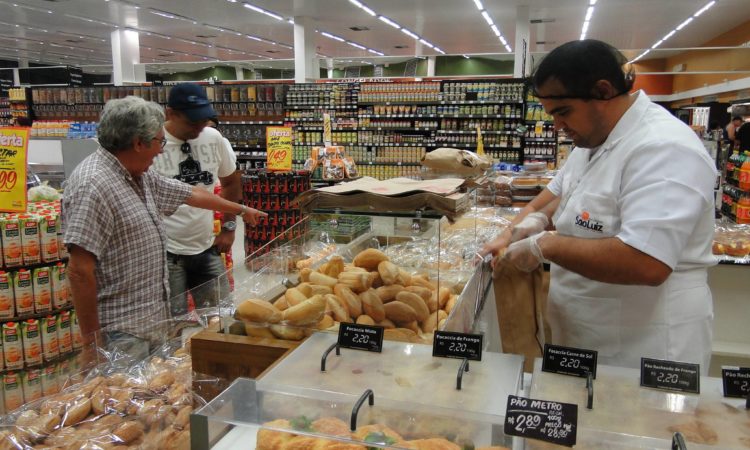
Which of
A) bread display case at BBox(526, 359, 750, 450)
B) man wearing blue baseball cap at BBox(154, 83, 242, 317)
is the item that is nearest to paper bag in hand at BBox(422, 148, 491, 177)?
man wearing blue baseball cap at BBox(154, 83, 242, 317)

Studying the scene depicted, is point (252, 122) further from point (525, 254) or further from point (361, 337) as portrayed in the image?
point (361, 337)

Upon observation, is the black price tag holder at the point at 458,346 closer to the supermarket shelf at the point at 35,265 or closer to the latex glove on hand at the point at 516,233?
the latex glove on hand at the point at 516,233

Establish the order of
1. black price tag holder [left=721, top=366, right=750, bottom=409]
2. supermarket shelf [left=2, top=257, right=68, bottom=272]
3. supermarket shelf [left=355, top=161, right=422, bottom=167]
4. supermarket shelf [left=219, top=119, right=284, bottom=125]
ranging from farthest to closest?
supermarket shelf [left=219, top=119, right=284, bottom=125], supermarket shelf [left=355, top=161, right=422, bottom=167], supermarket shelf [left=2, top=257, right=68, bottom=272], black price tag holder [left=721, top=366, right=750, bottom=409]

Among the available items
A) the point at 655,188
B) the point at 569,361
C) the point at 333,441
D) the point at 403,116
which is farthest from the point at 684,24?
the point at 333,441

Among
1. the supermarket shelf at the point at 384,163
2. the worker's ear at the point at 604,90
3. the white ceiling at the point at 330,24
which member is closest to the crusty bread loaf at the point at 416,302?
the worker's ear at the point at 604,90

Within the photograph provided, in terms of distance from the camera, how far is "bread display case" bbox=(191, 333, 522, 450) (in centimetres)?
106

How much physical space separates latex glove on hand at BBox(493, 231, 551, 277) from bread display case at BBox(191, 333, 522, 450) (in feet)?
2.14

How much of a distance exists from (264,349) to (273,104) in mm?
10546

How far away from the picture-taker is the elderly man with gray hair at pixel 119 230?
225 cm

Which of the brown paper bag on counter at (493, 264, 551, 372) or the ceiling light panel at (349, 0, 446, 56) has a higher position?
the ceiling light panel at (349, 0, 446, 56)

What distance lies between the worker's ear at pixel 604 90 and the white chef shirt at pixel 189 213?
8.30 feet

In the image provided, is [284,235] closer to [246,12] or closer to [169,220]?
[169,220]

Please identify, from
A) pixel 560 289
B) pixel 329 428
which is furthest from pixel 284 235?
pixel 329 428

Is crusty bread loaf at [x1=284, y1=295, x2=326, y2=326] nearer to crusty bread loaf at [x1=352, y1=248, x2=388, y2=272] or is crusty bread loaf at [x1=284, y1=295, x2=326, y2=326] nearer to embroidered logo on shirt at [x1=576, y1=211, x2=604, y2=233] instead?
crusty bread loaf at [x1=352, y1=248, x2=388, y2=272]
